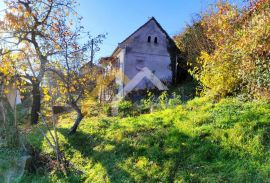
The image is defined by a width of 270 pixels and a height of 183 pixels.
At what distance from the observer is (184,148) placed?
6.43m

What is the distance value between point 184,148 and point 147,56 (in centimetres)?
1748

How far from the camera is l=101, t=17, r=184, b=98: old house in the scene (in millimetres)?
22812

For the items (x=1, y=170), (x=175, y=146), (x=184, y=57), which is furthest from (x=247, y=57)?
(x=184, y=57)

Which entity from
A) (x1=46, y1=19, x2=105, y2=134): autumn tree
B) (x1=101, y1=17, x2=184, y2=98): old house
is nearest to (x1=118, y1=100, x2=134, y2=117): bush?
(x1=46, y1=19, x2=105, y2=134): autumn tree

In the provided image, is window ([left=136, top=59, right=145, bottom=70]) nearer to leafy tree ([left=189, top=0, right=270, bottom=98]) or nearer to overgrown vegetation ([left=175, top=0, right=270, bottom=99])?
overgrown vegetation ([left=175, top=0, right=270, bottom=99])

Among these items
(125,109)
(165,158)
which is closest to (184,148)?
(165,158)

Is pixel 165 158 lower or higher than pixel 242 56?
lower

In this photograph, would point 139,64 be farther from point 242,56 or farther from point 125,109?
point 242,56

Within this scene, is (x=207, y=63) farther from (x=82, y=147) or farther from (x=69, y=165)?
(x=69, y=165)

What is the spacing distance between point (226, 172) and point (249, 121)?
2.05 m

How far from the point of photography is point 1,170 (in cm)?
827

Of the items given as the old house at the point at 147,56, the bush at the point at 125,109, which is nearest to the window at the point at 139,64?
the old house at the point at 147,56

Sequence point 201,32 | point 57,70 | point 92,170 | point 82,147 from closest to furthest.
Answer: point 92,170 → point 82,147 → point 57,70 → point 201,32

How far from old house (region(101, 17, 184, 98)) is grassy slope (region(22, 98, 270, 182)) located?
13392mm
